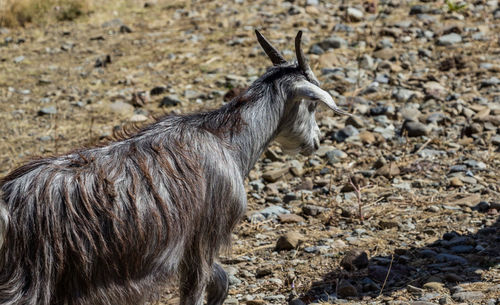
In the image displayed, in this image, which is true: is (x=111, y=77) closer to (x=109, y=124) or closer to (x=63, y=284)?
(x=109, y=124)

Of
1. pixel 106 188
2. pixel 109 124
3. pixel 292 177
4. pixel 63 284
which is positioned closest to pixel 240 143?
pixel 106 188

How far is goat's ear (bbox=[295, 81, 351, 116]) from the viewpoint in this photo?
5.17 metres

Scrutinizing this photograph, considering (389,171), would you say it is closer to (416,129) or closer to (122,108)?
(416,129)

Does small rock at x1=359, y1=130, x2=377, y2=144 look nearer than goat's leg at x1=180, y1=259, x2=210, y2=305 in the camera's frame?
No

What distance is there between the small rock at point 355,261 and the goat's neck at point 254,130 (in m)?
1.21

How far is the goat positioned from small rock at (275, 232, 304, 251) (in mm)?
1176

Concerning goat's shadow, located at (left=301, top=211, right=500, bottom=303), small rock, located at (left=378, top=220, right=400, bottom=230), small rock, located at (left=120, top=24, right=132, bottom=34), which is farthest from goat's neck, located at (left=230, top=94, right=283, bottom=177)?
small rock, located at (left=120, top=24, right=132, bottom=34)

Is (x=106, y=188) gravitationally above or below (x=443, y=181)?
above

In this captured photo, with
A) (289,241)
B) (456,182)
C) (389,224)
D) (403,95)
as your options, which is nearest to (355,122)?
(403,95)

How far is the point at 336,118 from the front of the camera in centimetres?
902

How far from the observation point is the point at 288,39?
36.6ft

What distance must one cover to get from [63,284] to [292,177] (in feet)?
13.1

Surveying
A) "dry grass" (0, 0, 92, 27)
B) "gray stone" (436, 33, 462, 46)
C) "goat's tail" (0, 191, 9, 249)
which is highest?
"goat's tail" (0, 191, 9, 249)

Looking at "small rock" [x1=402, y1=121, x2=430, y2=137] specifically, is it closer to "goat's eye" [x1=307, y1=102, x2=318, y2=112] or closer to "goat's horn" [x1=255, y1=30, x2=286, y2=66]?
"goat's eye" [x1=307, y1=102, x2=318, y2=112]
